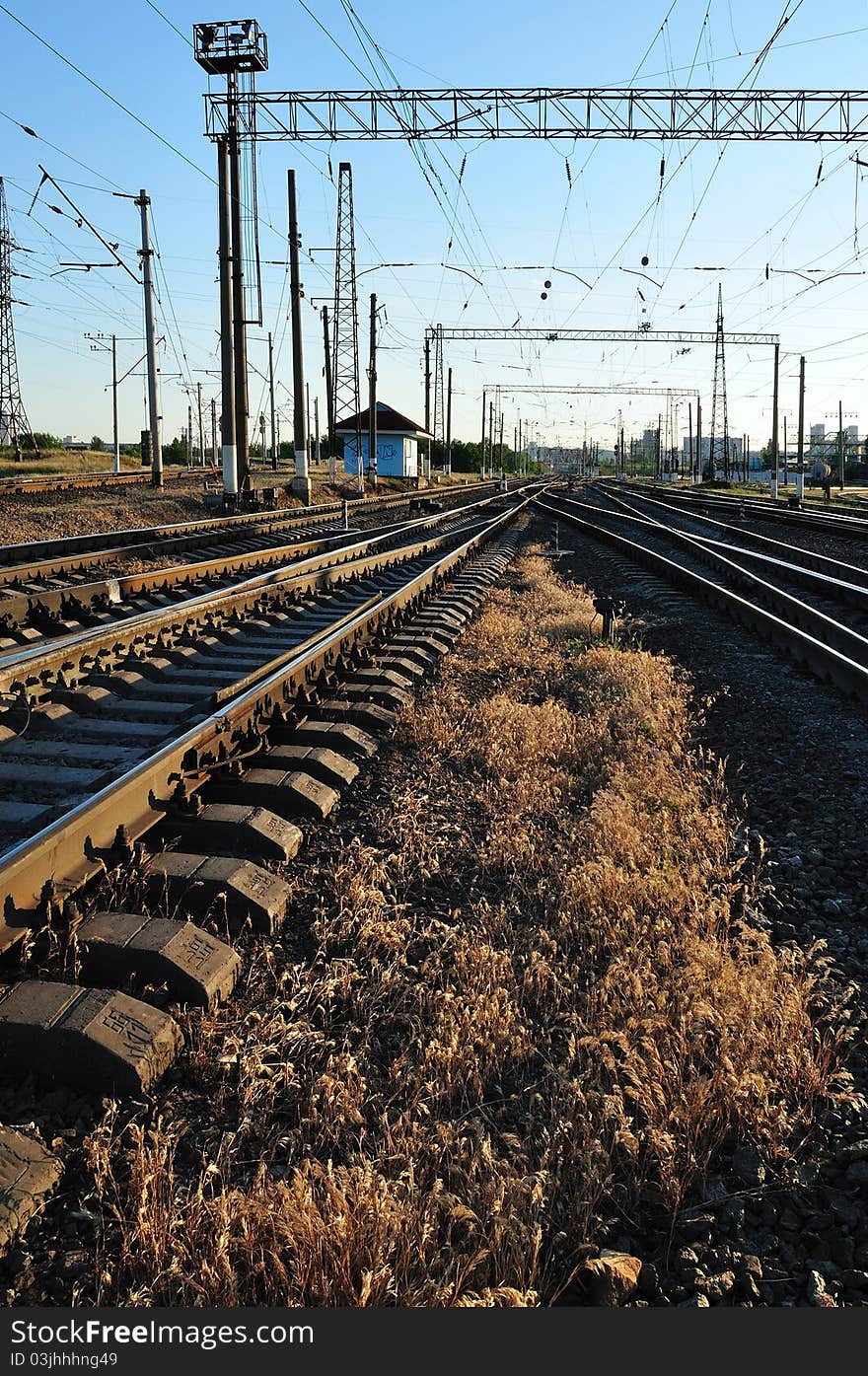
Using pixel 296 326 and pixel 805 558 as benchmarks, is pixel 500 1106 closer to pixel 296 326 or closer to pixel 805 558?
pixel 805 558

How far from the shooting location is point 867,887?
169 inches

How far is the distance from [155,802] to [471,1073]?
7.23 ft

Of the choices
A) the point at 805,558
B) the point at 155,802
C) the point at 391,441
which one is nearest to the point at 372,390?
the point at 391,441

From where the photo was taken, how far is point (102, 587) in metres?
10.2

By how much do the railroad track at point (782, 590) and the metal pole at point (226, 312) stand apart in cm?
927

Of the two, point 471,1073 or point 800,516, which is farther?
point 800,516

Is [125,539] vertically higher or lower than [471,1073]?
higher

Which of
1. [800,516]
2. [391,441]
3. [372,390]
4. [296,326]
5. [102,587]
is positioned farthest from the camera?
[391,441]

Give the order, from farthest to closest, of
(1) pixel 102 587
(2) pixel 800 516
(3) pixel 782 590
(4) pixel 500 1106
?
(2) pixel 800 516 < (3) pixel 782 590 < (1) pixel 102 587 < (4) pixel 500 1106

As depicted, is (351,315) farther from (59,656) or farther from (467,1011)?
(467,1011)

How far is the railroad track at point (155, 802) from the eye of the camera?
2.89 meters

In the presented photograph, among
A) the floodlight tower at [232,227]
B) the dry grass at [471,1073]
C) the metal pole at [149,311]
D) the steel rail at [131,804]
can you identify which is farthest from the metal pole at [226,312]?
the dry grass at [471,1073]

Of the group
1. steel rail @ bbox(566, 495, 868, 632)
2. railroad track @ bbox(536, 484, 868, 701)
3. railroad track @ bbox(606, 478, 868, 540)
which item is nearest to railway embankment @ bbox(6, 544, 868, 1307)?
railroad track @ bbox(536, 484, 868, 701)

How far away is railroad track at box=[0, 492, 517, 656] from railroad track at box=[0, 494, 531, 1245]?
1.10 metres
